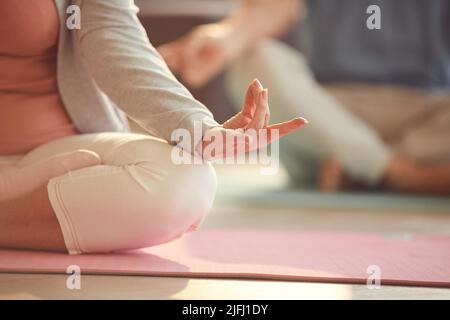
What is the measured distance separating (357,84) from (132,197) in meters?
1.32

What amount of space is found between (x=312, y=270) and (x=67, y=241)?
307mm

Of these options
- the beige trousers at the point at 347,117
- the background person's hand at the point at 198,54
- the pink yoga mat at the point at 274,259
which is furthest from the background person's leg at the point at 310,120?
the pink yoga mat at the point at 274,259

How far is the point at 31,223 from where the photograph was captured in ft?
3.45

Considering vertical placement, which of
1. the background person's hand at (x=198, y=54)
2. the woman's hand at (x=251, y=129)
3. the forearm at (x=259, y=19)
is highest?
the forearm at (x=259, y=19)

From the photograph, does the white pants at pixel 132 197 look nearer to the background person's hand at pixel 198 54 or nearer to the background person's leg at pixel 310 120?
the background person's hand at pixel 198 54

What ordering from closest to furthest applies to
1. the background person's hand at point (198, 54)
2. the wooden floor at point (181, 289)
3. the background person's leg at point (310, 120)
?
1. the wooden floor at point (181, 289)
2. the background person's hand at point (198, 54)
3. the background person's leg at point (310, 120)

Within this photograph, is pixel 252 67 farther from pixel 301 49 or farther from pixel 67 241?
pixel 67 241

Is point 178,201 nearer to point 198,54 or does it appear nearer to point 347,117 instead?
point 198,54

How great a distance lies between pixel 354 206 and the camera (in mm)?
1827

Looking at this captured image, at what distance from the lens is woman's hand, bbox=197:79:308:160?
0.94 m

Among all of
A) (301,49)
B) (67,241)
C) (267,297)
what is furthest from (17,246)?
(301,49)

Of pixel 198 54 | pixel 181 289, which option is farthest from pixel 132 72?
pixel 198 54

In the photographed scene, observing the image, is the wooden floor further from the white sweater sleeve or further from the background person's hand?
the background person's hand

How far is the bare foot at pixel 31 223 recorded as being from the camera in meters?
1.03
